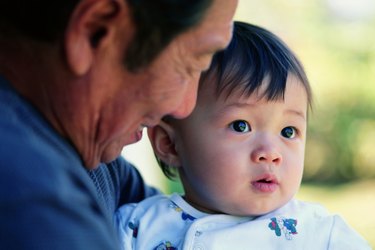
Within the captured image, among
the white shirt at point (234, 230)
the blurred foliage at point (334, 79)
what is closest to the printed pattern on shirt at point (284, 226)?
the white shirt at point (234, 230)

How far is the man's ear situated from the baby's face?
711mm

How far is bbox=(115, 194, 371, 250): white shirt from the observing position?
2.03m

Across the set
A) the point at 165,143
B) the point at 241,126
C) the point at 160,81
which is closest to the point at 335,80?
the point at 165,143

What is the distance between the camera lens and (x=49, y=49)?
1.40 metres

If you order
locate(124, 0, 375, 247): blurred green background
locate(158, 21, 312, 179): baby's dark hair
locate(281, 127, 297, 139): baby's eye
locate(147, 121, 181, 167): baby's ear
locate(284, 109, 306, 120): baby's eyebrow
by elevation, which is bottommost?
locate(124, 0, 375, 247): blurred green background

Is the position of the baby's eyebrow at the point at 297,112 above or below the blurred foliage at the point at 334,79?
above

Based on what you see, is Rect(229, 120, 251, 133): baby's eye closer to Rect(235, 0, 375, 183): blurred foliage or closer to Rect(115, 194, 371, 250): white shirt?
Rect(115, 194, 371, 250): white shirt

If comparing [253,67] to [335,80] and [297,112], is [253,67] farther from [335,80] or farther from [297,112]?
[335,80]

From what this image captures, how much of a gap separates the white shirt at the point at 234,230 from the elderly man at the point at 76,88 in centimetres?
54

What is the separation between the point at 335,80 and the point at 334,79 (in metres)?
0.02

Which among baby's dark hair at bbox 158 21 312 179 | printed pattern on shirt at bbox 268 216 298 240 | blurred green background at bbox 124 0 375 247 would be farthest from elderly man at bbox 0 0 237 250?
blurred green background at bbox 124 0 375 247

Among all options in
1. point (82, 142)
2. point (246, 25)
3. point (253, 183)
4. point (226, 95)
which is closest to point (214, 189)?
point (253, 183)

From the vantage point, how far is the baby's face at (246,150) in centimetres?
204

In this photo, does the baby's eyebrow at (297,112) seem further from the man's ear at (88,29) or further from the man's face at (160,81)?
the man's ear at (88,29)
